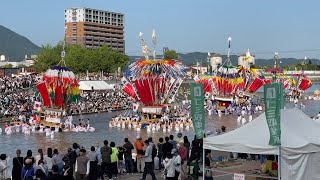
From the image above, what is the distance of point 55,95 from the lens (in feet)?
141

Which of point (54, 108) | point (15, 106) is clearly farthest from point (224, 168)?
point (15, 106)

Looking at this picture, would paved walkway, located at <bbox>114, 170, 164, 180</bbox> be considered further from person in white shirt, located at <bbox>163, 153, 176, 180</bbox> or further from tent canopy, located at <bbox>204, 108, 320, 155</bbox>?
A: tent canopy, located at <bbox>204, 108, 320, 155</bbox>

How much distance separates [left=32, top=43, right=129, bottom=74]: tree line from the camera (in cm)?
11231

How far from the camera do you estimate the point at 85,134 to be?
1620 inches

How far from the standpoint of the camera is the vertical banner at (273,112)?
13539mm

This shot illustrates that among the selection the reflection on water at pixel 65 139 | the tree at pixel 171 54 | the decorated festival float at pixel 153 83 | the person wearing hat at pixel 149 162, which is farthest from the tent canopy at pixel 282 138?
the tree at pixel 171 54

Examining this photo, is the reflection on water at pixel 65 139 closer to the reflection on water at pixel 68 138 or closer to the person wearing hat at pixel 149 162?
the reflection on water at pixel 68 138

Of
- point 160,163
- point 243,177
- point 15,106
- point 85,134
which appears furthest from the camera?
point 15,106

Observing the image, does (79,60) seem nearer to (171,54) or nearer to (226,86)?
(226,86)

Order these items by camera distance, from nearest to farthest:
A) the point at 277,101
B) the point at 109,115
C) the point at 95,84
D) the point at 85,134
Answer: the point at 277,101 → the point at 85,134 → the point at 109,115 → the point at 95,84

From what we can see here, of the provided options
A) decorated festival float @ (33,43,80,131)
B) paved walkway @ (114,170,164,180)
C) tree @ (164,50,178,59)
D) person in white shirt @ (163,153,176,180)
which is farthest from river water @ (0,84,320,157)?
tree @ (164,50,178,59)

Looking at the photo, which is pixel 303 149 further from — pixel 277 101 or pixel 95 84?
pixel 95 84

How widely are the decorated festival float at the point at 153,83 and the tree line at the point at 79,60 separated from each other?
63467 mm

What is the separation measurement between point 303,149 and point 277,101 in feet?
5.41
